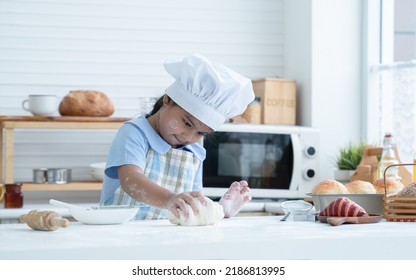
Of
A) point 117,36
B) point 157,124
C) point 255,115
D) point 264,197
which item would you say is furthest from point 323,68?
point 157,124

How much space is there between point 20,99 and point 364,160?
2142mm

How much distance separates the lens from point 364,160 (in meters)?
4.33

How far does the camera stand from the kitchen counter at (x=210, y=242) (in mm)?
1761

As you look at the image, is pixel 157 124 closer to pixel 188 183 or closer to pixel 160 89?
pixel 188 183

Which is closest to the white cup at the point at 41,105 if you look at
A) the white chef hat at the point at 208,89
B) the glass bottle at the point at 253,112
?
the glass bottle at the point at 253,112

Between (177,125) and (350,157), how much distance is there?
213 centimetres

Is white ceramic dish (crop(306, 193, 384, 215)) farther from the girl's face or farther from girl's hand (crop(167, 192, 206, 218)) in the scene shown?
girl's hand (crop(167, 192, 206, 218))

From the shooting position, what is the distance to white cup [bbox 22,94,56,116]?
447 cm

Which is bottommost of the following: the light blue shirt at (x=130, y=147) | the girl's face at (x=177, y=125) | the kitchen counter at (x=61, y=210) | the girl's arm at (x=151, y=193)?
the kitchen counter at (x=61, y=210)

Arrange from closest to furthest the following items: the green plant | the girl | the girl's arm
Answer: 1. the girl's arm
2. the girl
3. the green plant

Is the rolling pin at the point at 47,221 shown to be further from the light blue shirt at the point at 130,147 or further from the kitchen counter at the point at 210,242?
the light blue shirt at the point at 130,147

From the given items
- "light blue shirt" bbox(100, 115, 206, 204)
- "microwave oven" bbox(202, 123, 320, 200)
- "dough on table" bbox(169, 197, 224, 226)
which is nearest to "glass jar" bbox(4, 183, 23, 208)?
"microwave oven" bbox(202, 123, 320, 200)

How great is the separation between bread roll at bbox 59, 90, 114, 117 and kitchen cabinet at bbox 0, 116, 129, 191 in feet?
0.15

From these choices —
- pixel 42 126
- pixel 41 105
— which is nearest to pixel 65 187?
pixel 42 126
